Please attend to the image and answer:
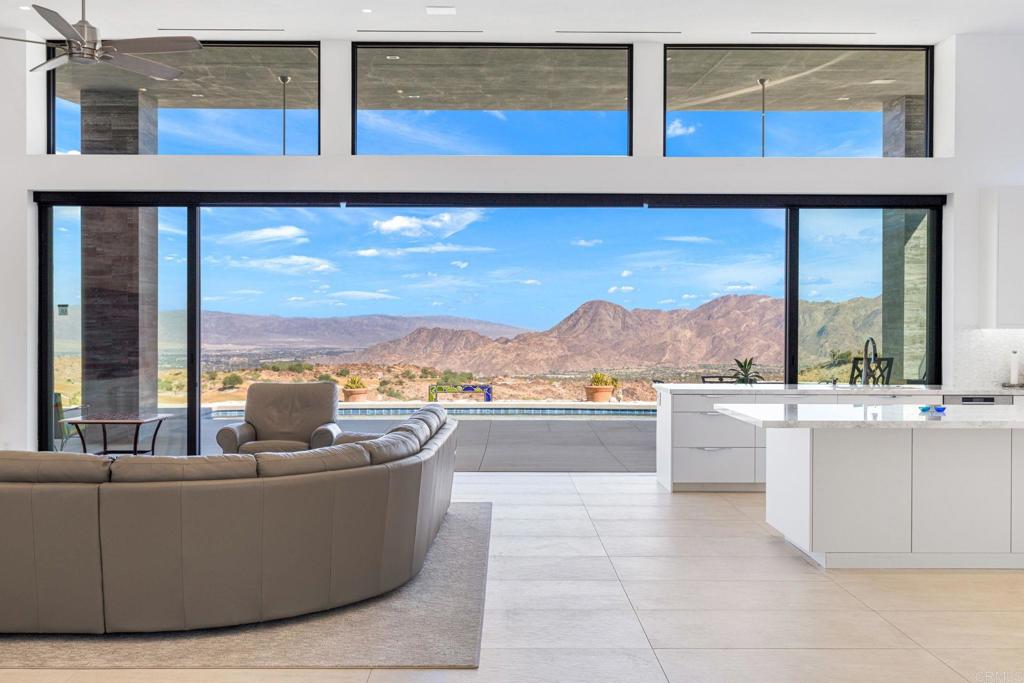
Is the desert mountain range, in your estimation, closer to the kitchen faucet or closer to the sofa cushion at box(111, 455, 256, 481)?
the kitchen faucet

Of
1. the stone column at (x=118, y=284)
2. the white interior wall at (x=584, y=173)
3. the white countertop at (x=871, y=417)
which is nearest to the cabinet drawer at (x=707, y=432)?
the white countertop at (x=871, y=417)

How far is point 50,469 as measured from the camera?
10.2 ft

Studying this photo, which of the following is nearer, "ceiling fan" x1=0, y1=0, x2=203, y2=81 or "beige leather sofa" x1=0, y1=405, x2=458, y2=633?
"beige leather sofa" x1=0, y1=405, x2=458, y2=633

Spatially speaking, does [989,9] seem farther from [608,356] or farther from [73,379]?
[608,356]

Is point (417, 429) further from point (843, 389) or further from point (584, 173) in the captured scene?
point (843, 389)

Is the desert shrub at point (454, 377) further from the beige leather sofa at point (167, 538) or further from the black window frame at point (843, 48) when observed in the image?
the beige leather sofa at point (167, 538)

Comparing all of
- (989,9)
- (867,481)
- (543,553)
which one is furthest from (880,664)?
(989,9)

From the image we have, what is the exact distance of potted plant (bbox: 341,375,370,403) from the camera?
1543cm

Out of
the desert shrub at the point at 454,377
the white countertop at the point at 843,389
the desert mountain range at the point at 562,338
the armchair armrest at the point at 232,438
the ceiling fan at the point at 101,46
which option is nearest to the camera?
the ceiling fan at the point at 101,46

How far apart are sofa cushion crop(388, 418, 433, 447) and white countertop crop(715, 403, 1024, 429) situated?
1716mm

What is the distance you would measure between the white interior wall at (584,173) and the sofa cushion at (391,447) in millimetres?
3393

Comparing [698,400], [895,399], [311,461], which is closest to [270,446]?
[311,461]

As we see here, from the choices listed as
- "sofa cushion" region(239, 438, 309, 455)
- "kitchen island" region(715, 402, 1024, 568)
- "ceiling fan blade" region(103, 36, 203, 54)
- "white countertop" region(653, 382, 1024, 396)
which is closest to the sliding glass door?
"sofa cushion" region(239, 438, 309, 455)

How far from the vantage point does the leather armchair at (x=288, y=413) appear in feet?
21.3
